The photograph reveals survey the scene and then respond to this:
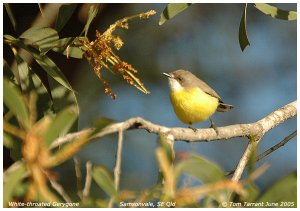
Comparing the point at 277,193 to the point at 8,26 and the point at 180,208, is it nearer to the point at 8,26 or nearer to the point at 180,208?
the point at 180,208

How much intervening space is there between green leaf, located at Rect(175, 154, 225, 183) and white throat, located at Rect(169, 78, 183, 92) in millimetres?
1352

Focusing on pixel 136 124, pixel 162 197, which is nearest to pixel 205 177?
pixel 162 197

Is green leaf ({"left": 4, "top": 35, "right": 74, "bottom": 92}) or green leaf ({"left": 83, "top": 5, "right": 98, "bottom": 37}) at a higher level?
green leaf ({"left": 83, "top": 5, "right": 98, "bottom": 37})

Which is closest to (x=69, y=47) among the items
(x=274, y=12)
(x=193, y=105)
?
(x=274, y=12)

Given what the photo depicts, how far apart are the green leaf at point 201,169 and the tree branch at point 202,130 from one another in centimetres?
11

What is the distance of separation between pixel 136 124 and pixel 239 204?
18cm

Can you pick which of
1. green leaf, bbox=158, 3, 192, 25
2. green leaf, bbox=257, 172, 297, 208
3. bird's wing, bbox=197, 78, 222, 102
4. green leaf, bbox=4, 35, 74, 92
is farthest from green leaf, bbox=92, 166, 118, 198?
bird's wing, bbox=197, 78, 222, 102

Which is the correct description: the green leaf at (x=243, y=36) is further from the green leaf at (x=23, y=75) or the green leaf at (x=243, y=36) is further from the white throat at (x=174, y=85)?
the white throat at (x=174, y=85)

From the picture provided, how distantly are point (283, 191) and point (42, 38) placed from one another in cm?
71

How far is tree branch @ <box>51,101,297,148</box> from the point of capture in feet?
2.36

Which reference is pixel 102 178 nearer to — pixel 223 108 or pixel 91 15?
pixel 91 15

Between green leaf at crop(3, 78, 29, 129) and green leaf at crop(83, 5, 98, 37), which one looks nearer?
green leaf at crop(3, 78, 29, 129)

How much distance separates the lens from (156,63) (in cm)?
286

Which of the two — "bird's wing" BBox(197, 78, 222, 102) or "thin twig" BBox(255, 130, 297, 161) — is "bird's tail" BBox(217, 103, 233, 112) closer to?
"bird's wing" BBox(197, 78, 222, 102)
